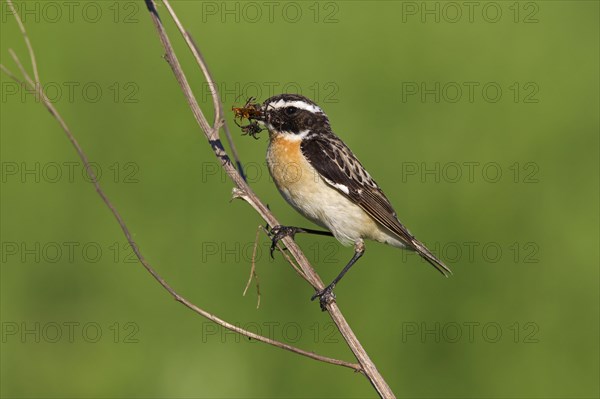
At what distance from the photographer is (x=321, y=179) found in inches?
238

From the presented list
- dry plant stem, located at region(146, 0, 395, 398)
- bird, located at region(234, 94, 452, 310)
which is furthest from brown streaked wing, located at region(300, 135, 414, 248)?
dry plant stem, located at region(146, 0, 395, 398)

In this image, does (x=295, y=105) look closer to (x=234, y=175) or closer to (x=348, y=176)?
(x=348, y=176)

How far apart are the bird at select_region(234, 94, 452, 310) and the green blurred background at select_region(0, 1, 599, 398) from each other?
0.96 meters

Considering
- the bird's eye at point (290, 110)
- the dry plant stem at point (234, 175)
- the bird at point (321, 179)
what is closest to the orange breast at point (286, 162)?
the bird at point (321, 179)

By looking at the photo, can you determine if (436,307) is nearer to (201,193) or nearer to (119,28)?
(201,193)

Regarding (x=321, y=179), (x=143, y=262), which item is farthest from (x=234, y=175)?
(x=321, y=179)

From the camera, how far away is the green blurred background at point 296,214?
6.86 meters

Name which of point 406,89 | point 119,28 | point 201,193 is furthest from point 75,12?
point 406,89

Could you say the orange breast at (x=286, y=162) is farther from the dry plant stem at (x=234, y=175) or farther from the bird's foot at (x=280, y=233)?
the dry plant stem at (x=234, y=175)

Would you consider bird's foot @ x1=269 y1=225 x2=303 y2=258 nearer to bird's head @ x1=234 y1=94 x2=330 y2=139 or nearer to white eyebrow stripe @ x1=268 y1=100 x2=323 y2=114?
bird's head @ x1=234 y1=94 x2=330 y2=139

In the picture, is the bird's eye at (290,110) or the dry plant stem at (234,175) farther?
the bird's eye at (290,110)

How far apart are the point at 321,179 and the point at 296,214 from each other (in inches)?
61.3

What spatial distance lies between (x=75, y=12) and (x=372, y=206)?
4652mm

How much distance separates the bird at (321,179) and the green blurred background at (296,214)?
0.96 m
